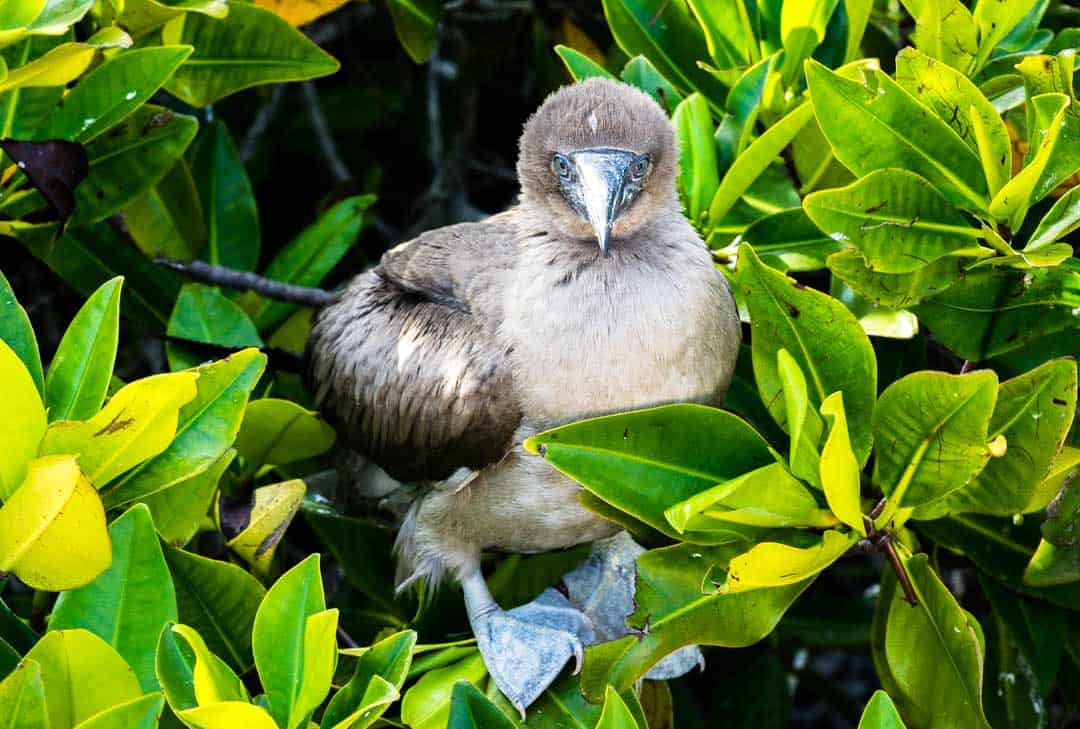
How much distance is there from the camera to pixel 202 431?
9.61 feet

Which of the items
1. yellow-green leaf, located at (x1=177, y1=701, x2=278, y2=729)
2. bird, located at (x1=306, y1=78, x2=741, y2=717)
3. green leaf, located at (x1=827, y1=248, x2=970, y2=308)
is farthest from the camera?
bird, located at (x1=306, y1=78, x2=741, y2=717)

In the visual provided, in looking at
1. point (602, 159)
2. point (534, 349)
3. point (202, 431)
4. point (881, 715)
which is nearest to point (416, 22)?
point (602, 159)

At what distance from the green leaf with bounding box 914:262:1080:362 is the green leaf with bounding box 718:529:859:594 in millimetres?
713

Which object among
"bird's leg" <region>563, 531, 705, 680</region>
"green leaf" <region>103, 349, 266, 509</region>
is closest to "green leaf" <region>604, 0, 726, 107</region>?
"bird's leg" <region>563, 531, 705, 680</region>

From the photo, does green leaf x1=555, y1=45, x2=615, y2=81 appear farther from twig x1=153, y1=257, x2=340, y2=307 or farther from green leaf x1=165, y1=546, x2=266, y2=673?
green leaf x1=165, y1=546, x2=266, y2=673

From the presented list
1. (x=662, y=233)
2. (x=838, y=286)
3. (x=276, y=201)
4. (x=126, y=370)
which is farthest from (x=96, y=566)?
(x=276, y=201)

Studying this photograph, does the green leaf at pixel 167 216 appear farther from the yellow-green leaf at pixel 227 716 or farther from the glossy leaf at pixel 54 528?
the yellow-green leaf at pixel 227 716

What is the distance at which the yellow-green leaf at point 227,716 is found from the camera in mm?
2188

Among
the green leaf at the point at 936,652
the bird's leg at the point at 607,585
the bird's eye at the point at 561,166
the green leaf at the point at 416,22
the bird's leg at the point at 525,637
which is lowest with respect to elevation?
the bird's leg at the point at 607,585

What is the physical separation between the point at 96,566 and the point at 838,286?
7.05 feet

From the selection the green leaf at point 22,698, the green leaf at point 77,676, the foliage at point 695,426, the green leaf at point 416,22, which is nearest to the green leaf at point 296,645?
the foliage at point 695,426

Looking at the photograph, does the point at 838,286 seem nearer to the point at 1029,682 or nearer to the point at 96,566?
the point at 1029,682

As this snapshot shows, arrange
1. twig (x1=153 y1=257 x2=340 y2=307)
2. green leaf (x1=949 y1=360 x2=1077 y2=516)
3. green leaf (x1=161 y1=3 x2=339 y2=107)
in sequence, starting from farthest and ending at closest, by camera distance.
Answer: twig (x1=153 y1=257 x2=340 y2=307), green leaf (x1=161 y1=3 x2=339 y2=107), green leaf (x1=949 y1=360 x2=1077 y2=516)

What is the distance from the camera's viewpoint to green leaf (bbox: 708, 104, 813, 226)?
3301 millimetres
